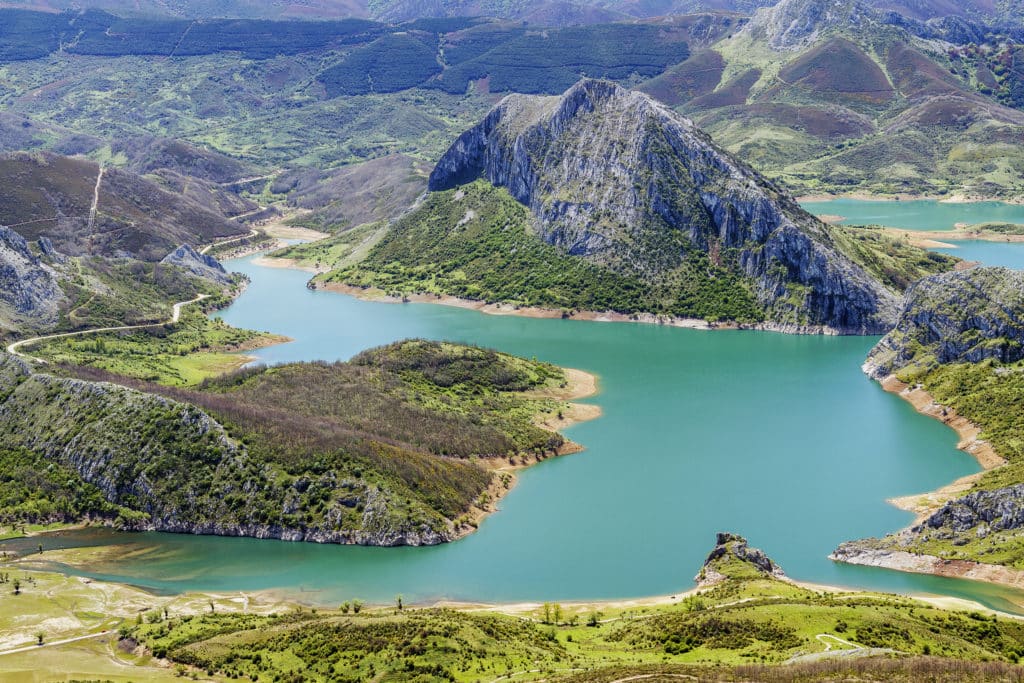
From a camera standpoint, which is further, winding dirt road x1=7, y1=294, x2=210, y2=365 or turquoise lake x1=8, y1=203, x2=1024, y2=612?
winding dirt road x1=7, y1=294, x2=210, y2=365

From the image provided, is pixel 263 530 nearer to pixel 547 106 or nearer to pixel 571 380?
pixel 571 380

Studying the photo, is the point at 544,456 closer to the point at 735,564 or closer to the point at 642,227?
the point at 735,564

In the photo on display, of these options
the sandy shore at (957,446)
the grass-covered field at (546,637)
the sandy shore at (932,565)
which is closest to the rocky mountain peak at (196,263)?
the sandy shore at (957,446)

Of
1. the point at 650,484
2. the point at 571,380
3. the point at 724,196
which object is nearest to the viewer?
the point at 650,484

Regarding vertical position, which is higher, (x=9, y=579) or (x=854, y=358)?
(x=854, y=358)

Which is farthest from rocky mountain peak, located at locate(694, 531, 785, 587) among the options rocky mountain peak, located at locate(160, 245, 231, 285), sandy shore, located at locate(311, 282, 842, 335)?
rocky mountain peak, located at locate(160, 245, 231, 285)

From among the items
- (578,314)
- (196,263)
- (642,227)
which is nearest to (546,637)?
(578,314)

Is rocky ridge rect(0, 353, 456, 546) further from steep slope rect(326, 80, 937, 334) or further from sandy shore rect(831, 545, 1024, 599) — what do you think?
steep slope rect(326, 80, 937, 334)

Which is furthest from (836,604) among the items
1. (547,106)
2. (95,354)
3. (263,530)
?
(547,106)
